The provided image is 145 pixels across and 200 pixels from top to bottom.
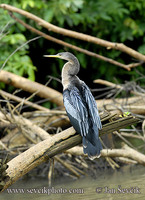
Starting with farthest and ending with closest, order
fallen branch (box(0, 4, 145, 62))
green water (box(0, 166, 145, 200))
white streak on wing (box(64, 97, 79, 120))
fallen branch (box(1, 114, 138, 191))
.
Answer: fallen branch (box(0, 4, 145, 62)) < green water (box(0, 166, 145, 200)) < white streak on wing (box(64, 97, 79, 120)) < fallen branch (box(1, 114, 138, 191))

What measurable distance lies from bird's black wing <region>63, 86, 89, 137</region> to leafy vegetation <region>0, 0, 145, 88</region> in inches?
111

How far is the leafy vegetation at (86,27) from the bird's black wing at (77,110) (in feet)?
9.26

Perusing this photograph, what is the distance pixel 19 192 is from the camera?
370 centimetres

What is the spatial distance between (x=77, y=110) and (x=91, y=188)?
3.85ft

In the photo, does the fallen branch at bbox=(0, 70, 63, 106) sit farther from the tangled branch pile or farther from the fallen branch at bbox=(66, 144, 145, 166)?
the fallen branch at bbox=(66, 144, 145, 166)

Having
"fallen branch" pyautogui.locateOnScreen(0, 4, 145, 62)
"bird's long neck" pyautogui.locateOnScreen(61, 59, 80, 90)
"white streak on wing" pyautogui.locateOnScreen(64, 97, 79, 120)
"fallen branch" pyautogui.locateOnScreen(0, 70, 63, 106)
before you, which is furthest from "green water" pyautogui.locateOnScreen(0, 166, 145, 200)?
"fallen branch" pyautogui.locateOnScreen(0, 4, 145, 62)

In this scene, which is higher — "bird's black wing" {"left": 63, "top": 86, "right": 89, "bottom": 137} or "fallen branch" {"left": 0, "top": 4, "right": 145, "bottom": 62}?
"bird's black wing" {"left": 63, "top": 86, "right": 89, "bottom": 137}

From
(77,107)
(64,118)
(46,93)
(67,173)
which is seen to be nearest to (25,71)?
(46,93)

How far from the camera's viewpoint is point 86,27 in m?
7.69

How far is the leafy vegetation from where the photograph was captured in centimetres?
581

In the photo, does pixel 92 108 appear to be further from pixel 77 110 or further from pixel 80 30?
pixel 80 30

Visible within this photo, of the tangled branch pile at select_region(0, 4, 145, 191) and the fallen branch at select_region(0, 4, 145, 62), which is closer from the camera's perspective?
the tangled branch pile at select_region(0, 4, 145, 191)

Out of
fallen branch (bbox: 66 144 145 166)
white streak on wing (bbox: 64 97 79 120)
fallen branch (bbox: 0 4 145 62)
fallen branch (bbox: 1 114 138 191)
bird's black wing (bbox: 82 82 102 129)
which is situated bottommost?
fallen branch (bbox: 66 144 145 166)

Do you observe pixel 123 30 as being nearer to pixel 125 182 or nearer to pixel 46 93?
pixel 46 93
